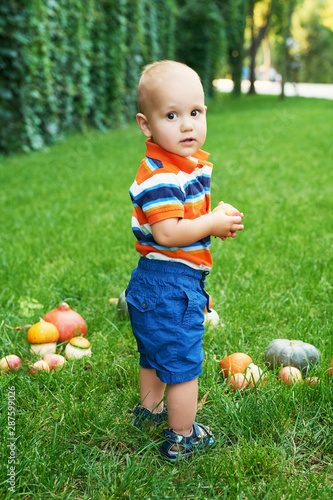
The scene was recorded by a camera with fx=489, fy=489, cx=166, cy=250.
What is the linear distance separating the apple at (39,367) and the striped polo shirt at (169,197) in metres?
0.71

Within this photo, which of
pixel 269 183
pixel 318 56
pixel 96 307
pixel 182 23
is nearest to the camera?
pixel 96 307

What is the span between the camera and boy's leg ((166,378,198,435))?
1623 mm

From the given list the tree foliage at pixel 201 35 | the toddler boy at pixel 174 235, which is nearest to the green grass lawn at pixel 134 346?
the toddler boy at pixel 174 235

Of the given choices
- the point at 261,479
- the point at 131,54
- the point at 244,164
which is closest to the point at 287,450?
the point at 261,479

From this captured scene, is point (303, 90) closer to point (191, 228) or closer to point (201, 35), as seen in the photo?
point (201, 35)

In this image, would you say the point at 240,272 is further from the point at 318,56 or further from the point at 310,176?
the point at 318,56

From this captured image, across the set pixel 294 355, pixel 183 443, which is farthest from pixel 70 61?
pixel 183 443

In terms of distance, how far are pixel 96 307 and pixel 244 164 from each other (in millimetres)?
4239

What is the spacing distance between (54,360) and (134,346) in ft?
1.26

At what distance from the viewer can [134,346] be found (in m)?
2.25

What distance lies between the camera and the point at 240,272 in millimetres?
3016

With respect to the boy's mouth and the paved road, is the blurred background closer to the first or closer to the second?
the paved road

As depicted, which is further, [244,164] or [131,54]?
[131,54]

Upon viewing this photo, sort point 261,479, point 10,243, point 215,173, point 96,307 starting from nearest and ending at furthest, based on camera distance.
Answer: point 261,479 < point 96,307 < point 10,243 < point 215,173
